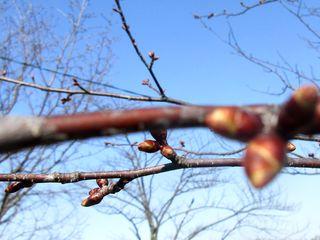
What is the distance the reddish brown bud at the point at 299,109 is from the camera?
0.44 metres

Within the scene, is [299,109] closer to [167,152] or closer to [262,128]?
[262,128]

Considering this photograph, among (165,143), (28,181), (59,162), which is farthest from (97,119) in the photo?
(59,162)

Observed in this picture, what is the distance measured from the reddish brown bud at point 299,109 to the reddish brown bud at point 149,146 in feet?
2.80

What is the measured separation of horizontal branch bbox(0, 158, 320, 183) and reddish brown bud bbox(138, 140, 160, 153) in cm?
9

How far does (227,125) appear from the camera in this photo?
45 centimetres

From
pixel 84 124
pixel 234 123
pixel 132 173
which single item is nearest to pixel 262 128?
pixel 234 123

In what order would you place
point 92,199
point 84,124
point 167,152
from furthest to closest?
point 92,199 < point 167,152 < point 84,124

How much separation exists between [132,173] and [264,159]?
1.03m

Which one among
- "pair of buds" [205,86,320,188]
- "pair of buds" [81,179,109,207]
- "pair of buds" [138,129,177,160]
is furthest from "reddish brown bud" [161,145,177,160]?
"pair of buds" [205,86,320,188]

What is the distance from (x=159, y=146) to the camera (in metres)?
1.31

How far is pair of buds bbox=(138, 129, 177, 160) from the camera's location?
4.24 feet

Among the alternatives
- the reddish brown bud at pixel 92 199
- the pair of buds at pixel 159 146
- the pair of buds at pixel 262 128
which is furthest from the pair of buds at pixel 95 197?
the pair of buds at pixel 262 128

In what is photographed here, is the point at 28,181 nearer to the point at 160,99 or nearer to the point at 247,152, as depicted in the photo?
the point at 160,99

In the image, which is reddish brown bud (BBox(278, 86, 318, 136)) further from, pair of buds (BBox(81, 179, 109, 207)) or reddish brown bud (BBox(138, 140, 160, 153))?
pair of buds (BBox(81, 179, 109, 207))
